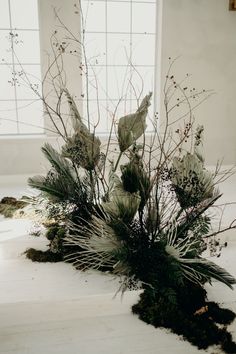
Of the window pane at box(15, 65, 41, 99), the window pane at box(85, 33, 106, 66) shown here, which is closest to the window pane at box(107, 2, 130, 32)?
the window pane at box(85, 33, 106, 66)

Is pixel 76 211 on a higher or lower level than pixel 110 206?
lower

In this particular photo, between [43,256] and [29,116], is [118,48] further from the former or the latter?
[43,256]

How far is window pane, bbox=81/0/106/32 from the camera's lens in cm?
420

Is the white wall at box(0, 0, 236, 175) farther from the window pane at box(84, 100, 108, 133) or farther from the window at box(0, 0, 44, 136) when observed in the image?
the window pane at box(84, 100, 108, 133)

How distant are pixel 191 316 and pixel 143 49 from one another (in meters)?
3.48

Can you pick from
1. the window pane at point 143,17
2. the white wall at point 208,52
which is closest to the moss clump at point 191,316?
the white wall at point 208,52

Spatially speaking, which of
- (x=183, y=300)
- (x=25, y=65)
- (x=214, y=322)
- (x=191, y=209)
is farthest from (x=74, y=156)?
(x=25, y=65)

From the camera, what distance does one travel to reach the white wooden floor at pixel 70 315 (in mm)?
1700

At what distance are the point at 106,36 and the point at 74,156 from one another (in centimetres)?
252

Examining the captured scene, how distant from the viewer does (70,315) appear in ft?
6.32

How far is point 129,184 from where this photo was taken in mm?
2041

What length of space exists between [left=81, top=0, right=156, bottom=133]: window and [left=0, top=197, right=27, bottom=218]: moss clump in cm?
137

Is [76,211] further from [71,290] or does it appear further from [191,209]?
[191,209]

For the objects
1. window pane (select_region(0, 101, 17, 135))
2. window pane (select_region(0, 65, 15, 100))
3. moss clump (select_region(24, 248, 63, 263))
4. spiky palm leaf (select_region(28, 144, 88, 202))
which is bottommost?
moss clump (select_region(24, 248, 63, 263))
